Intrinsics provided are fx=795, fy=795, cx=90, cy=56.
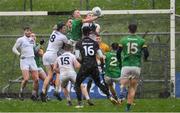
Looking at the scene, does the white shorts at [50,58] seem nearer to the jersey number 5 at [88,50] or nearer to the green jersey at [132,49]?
the jersey number 5 at [88,50]

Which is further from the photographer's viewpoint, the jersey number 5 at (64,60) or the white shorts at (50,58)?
the white shorts at (50,58)

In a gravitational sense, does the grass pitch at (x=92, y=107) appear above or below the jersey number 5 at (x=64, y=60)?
below

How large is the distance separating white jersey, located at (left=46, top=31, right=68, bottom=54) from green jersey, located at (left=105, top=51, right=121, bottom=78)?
6.17 feet

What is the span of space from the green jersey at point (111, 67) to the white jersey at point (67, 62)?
306cm

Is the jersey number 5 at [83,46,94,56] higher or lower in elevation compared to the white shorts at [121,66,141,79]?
higher

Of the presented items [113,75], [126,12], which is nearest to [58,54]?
[113,75]

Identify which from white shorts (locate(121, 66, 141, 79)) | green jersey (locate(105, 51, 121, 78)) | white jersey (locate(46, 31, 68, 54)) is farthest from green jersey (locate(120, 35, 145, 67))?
green jersey (locate(105, 51, 121, 78))

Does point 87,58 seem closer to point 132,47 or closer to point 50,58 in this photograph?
point 132,47

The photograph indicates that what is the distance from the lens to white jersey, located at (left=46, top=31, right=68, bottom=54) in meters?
22.6

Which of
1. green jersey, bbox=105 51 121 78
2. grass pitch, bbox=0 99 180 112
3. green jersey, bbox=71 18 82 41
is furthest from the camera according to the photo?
green jersey, bbox=105 51 121 78

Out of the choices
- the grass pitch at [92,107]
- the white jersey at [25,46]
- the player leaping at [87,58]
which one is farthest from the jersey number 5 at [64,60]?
the white jersey at [25,46]

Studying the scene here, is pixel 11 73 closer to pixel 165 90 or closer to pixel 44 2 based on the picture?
pixel 165 90

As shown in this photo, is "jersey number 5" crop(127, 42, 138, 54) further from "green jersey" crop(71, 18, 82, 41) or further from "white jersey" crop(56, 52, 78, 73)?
"green jersey" crop(71, 18, 82, 41)

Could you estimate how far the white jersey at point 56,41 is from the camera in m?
22.6
